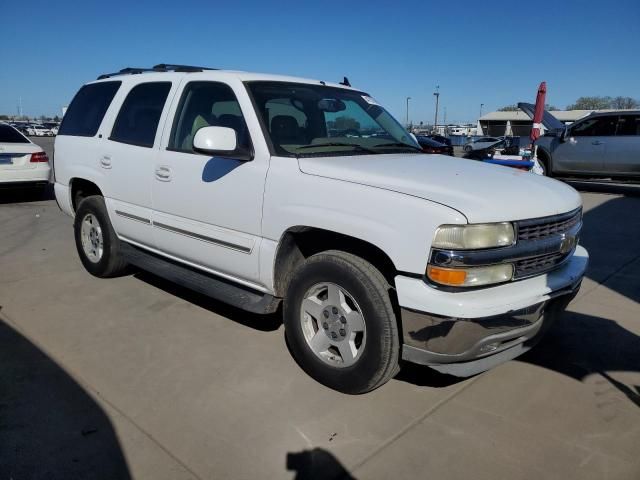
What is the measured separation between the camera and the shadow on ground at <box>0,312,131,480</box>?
241 centimetres

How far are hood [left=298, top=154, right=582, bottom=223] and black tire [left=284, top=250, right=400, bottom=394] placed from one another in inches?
19.3

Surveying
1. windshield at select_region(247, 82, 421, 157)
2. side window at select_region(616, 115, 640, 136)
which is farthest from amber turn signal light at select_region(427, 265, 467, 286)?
side window at select_region(616, 115, 640, 136)

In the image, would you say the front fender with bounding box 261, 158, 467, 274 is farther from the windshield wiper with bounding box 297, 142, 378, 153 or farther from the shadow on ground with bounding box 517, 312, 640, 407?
the shadow on ground with bounding box 517, 312, 640, 407

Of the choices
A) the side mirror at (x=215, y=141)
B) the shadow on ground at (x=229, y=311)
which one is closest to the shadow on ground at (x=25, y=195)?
the shadow on ground at (x=229, y=311)

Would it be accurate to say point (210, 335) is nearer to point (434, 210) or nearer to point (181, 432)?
point (181, 432)

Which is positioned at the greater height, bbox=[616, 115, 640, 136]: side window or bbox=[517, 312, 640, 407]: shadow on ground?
bbox=[616, 115, 640, 136]: side window

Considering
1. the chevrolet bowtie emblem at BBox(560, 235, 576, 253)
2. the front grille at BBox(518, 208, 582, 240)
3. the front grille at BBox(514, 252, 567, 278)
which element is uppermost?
the front grille at BBox(518, 208, 582, 240)

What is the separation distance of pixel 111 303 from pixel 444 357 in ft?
10.3

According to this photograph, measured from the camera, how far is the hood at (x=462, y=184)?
102 inches

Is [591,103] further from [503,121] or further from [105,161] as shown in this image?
[105,161]

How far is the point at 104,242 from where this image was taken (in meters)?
4.89

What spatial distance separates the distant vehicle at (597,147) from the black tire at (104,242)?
11.3 m

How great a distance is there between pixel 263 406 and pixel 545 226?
1.90 m

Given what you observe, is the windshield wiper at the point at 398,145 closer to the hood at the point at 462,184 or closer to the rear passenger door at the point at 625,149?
the hood at the point at 462,184
